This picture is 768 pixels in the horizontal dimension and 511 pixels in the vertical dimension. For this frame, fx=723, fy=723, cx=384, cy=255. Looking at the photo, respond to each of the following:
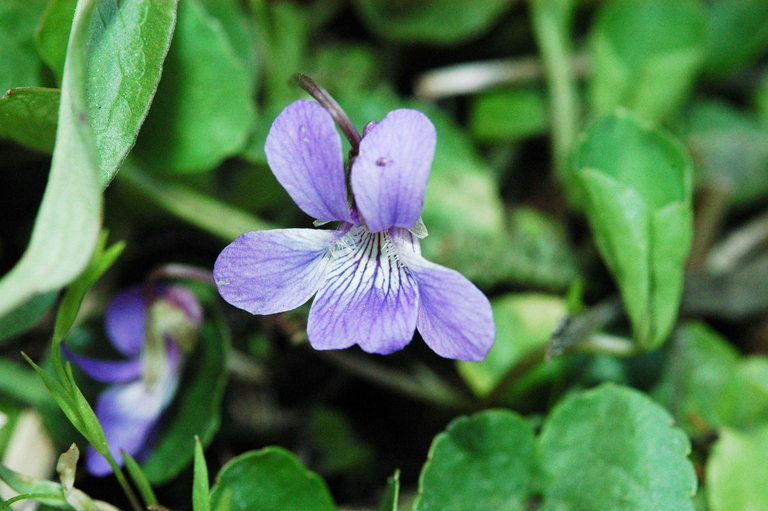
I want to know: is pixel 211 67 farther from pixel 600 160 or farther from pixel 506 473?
pixel 506 473

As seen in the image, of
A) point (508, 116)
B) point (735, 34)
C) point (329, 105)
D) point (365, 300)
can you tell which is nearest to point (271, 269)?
point (365, 300)

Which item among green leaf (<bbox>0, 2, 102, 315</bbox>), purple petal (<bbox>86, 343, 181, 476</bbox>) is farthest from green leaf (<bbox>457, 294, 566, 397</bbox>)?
green leaf (<bbox>0, 2, 102, 315</bbox>)

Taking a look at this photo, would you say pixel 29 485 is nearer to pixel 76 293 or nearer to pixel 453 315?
pixel 76 293

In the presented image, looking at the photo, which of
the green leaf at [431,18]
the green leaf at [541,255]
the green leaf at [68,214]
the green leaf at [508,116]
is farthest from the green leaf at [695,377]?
the green leaf at [68,214]

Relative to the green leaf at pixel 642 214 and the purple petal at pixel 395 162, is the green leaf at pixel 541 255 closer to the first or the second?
the green leaf at pixel 642 214

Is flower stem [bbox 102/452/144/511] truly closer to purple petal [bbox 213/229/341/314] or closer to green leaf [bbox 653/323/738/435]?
purple petal [bbox 213/229/341/314]
